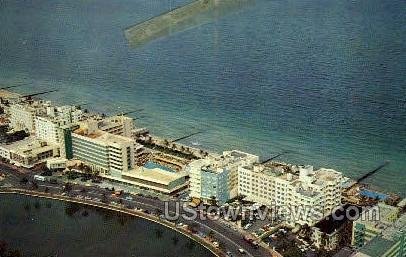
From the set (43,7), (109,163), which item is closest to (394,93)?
(109,163)

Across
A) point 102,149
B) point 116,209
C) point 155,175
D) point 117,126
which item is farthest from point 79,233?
point 117,126

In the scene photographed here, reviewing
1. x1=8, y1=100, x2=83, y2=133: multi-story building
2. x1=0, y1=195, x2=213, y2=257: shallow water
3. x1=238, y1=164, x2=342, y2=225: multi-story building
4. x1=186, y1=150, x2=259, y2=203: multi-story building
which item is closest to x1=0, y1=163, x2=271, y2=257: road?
x1=0, y1=195, x2=213, y2=257: shallow water

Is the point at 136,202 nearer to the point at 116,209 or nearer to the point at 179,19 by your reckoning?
the point at 116,209

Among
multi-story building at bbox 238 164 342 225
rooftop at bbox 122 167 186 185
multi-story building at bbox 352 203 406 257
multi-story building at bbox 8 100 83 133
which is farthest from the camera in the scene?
multi-story building at bbox 8 100 83 133

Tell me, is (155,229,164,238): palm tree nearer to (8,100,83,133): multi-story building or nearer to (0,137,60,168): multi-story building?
(0,137,60,168): multi-story building

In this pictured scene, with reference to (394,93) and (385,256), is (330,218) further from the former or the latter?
(394,93)
